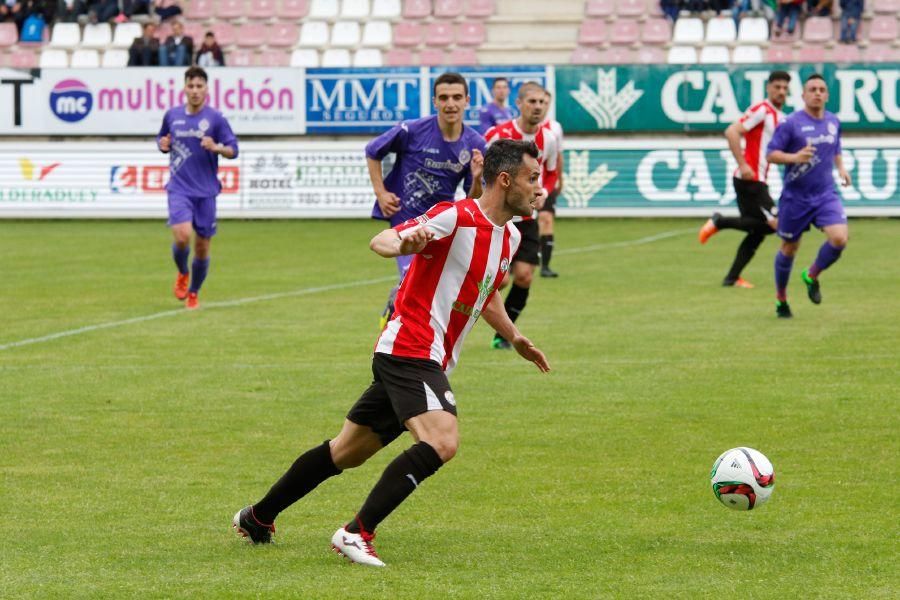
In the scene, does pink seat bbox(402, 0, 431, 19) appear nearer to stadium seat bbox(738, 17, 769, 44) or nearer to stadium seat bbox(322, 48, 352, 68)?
stadium seat bbox(322, 48, 352, 68)

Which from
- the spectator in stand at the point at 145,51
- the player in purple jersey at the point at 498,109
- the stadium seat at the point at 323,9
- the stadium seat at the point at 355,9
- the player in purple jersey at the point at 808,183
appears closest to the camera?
the player in purple jersey at the point at 808,183

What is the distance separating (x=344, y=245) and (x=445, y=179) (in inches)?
469

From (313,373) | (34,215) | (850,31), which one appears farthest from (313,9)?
(313,373)

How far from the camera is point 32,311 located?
593 inches

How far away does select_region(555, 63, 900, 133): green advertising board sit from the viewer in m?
28.6

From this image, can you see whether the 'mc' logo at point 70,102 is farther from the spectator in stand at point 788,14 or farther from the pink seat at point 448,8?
the spectator in stand at point 788,14

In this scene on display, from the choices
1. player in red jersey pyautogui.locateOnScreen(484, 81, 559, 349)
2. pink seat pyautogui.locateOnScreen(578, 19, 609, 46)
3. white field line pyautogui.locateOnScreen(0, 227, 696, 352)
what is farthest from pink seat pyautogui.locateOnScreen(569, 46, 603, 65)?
player in red jersey pyautogui.locateOnScreen(484, 81, 559, 349)

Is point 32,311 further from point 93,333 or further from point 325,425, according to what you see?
point 325,425

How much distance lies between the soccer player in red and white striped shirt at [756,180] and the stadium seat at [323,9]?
18.6 meters

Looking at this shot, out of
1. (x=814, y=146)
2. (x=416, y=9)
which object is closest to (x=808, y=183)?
(x=814, y=146)

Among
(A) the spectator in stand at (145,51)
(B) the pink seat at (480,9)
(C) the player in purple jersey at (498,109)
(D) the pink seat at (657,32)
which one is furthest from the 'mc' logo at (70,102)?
(D) the pink seat at (657,32)

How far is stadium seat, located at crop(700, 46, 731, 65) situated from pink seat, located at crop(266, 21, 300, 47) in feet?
29.6

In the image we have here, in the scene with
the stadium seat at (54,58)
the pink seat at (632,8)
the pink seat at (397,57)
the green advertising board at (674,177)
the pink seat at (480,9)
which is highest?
the pink seat at (632,8)

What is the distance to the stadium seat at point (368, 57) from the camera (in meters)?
33.1
